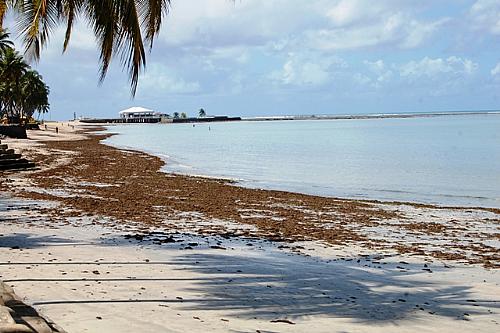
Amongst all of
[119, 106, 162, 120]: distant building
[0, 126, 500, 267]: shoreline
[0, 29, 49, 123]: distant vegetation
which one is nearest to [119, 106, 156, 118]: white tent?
[119, 106, 162, 120]: distant building

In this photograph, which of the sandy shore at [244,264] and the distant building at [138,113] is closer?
the sandy shore at [244,264]

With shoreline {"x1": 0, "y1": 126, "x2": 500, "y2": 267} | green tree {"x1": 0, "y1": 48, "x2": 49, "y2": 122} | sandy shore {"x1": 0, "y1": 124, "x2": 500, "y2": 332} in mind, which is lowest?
shoreline {"x1": 0, "y1": 126, "x2": 500, "y2": 267}

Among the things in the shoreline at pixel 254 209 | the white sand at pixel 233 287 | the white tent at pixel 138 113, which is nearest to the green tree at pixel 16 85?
the shoreline at pixel 254 209

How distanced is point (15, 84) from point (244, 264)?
71.9m

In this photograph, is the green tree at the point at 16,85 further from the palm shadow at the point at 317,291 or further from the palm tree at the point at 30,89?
the palm shadow at the point at 317,291

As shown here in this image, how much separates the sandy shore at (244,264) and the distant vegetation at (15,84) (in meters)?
28.2

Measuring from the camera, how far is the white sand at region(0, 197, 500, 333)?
6.13m

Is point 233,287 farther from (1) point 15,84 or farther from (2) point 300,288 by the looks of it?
(1) point 15,84

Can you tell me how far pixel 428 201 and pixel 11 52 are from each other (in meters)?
52.4

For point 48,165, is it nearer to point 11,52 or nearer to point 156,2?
point 156,2

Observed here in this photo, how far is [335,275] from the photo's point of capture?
28.4 feet

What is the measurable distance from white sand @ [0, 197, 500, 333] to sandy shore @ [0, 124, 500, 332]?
0.07 ft

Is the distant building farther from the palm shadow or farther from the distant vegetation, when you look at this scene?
the palm shadow

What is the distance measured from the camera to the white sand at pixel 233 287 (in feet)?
20.1
